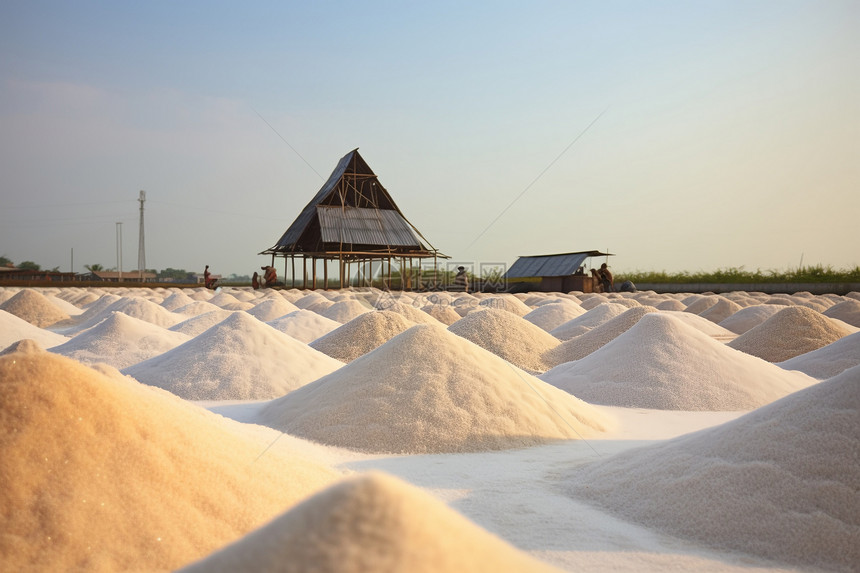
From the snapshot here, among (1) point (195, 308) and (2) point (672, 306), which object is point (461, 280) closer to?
(2) point (672, 306)

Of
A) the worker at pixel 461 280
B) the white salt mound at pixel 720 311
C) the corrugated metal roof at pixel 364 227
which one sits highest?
the corrugated metal roof at pixel 364 227

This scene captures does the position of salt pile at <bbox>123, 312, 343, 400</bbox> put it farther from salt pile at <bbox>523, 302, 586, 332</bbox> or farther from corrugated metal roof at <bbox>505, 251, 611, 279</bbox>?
corrugated metal roof at <bbox>505, 251, 611, 279</bbox>

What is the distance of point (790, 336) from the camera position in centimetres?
798

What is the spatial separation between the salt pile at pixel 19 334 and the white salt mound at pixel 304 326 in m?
2.50

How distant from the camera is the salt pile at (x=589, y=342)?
7.31 metres

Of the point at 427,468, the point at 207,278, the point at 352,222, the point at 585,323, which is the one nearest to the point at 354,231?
the point at 352,222

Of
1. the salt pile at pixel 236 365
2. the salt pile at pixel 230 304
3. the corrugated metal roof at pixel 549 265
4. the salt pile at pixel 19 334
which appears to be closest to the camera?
the salt pile at pixel 236 365

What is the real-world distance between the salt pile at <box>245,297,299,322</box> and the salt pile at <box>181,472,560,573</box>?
31.9 ft

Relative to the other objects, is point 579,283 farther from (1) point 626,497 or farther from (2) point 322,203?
(1) point 626,497

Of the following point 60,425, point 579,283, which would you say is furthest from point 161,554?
point 579,283

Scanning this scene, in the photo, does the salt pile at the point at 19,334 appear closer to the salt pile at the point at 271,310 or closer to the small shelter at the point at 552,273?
the salt pile at the point at 271,310

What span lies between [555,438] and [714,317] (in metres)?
9.16

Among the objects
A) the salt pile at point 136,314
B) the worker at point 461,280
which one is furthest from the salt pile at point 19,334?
the worker at point 461,280

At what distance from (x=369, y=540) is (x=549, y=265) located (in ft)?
70.1
